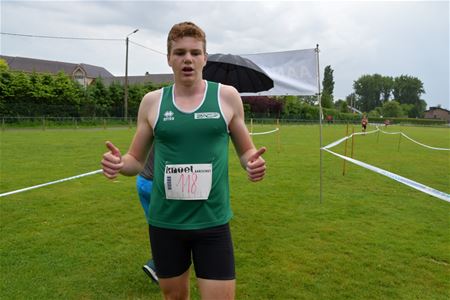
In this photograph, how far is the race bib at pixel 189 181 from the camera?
2197 millimetres

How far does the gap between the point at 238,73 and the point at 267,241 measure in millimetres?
2948

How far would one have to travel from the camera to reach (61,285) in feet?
13.5

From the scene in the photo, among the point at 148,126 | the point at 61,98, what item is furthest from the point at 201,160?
the point at 61,98

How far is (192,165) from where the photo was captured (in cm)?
221

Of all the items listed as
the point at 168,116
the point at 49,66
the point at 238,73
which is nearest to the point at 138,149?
the point at 168,116

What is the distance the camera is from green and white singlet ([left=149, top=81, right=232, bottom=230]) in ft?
7.18

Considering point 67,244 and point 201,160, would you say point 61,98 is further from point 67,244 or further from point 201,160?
point 201,160

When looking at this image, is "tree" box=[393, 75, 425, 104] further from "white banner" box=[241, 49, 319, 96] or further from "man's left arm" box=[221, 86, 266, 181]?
"man's left arm" box=[221, 86, 266, 181]

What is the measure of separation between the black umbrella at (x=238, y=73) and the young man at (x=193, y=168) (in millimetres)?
4289

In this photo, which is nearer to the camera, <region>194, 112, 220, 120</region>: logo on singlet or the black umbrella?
<region>194, 112, 220, 120</region>: logo on singlet

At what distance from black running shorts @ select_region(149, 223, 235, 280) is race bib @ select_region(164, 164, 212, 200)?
0.66ft

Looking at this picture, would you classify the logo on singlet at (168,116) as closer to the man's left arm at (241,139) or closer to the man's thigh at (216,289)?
the man's left arm at (241,139)

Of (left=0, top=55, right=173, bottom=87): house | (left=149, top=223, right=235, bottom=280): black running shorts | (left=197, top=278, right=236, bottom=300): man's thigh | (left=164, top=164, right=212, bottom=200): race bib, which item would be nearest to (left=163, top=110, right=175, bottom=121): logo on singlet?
(left=164, top=164, right=212, bottom=200): race bib

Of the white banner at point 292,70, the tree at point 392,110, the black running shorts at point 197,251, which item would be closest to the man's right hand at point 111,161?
the black running shorts at point 197,251
